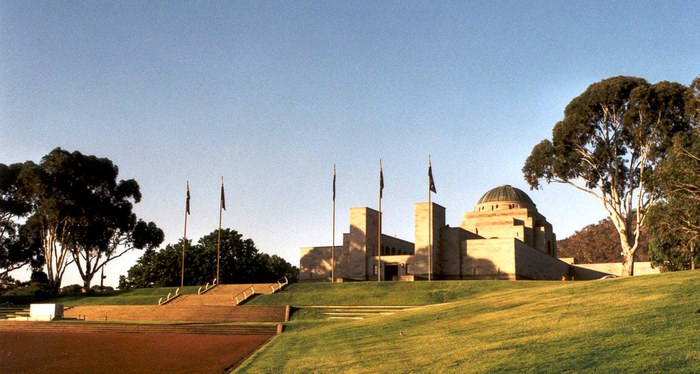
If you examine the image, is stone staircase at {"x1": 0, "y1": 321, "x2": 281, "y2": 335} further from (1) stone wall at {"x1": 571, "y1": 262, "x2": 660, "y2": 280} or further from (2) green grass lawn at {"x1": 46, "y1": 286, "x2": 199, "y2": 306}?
(1) stone wall at {"x1": 571, "y1": 262, "x2": 660, "y2": 280}

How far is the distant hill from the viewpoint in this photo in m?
149

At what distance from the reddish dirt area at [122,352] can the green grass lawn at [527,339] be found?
68.1 inches

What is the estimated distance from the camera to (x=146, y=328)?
35.3 m

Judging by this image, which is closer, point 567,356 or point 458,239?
point 567,356

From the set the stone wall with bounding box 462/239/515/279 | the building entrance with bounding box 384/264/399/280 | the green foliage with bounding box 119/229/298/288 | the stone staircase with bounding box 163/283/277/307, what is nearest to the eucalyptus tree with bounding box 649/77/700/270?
the stone wall with bounding box 462/239/515/279

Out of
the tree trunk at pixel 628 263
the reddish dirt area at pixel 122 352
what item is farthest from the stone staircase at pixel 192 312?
the tree trunk at pixel 628 263

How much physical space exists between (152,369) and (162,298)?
31.9m

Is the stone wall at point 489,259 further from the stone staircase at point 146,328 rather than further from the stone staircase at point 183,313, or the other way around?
the stone staircase at point 146,328

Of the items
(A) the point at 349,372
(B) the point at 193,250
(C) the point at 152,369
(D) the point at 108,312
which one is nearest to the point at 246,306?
(D) the point at 108,312

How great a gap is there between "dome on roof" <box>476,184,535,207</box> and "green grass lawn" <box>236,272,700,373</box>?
177ft

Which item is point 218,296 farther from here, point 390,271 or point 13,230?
point 13,230

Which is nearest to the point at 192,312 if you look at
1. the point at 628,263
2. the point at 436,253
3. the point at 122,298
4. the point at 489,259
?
the point at 122,298

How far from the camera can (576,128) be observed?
54375mm

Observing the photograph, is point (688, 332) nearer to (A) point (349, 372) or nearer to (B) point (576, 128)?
(A) point (349, 372)
